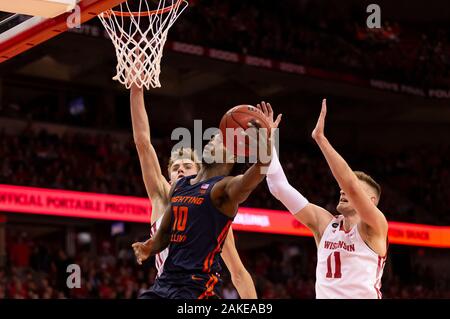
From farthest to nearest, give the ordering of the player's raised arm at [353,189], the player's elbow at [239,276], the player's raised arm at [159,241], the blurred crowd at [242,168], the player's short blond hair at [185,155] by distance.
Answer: the blurred crowd at [242,168], the player's short blond hair at [185,155], the player's elbow at [239,276], the player's raised arm at [353,189], the player's raised arm at [159,241]

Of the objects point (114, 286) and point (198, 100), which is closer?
point (114, 286)

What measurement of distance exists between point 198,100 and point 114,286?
25.3ft

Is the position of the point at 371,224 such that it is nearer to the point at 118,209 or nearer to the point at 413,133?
the point at 118,209

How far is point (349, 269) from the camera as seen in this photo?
4.43 metres

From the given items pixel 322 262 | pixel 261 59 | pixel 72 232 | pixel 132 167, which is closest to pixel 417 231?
pixel 261 59

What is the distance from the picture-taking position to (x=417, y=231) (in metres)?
16.1

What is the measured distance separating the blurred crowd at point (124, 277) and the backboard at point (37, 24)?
657 cm

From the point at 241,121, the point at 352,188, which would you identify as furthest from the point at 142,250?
the point at 352,188

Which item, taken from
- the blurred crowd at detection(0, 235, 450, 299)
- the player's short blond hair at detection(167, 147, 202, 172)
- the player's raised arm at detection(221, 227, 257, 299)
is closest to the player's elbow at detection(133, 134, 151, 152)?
the player's short blond hair at detection(167, 147, 202, 172)

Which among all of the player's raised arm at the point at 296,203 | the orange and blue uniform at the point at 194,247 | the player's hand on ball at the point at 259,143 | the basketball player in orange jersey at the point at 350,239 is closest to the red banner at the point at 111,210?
the player's raised arm at the point at 296,203

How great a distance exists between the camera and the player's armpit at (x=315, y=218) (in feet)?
15.5

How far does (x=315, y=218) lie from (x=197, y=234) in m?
1.21

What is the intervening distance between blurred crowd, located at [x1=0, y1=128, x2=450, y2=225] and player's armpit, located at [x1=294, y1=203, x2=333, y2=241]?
334 inches

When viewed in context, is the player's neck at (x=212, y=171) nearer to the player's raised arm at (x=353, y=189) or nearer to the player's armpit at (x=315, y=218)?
the player's raised arm at (x=353, y=189)
